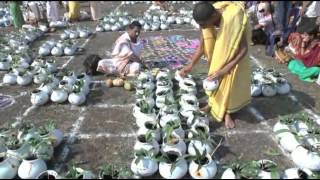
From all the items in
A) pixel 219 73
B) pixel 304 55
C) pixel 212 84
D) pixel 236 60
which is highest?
pixel 236 60

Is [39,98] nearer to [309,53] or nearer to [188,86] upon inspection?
[188,86]

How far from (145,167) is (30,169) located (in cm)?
122

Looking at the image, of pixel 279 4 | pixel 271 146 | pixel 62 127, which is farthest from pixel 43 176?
pixel 279 4

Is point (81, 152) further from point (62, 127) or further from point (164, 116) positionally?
point (164, 116)

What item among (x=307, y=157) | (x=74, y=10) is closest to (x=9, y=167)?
(x=307, y=157)

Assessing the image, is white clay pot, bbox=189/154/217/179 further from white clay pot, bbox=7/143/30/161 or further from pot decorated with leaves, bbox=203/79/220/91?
white clay pot, bbox=7/143/30/161

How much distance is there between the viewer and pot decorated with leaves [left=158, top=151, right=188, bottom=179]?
391 cm

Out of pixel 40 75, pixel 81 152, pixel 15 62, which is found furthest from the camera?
pixel 15 62

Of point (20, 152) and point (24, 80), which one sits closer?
point (20, 152)

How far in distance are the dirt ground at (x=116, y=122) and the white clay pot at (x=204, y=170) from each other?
414 millimetres

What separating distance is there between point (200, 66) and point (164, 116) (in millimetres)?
2922

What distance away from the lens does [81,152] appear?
4531 mm

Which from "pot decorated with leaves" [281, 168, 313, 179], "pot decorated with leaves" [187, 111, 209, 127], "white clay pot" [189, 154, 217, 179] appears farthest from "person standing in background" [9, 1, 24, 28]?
"pot decorated with leaves" [281, 168, 313, 179]

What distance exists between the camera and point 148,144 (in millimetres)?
4184
